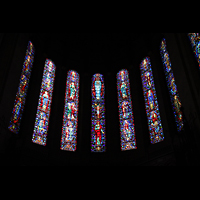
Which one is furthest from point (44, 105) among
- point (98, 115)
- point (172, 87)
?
point (172, 87)

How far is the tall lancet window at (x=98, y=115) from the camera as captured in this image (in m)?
11.3

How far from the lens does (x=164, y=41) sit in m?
11.7

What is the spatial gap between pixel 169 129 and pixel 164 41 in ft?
14.7

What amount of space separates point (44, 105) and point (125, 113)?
3880mm

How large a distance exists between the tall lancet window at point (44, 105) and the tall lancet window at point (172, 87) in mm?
5533

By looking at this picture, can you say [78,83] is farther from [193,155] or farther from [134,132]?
[193,155]

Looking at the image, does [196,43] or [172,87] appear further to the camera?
[172,87]

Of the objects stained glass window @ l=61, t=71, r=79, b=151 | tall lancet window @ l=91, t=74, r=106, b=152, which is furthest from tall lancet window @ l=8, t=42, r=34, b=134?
tall lancet window @ l=91, t=74, r=106, b=152

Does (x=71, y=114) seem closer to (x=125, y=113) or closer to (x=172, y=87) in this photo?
(x=125, y=113)

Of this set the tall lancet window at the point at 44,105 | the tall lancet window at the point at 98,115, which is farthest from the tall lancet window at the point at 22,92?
the tall lancet window at the point at 98,115

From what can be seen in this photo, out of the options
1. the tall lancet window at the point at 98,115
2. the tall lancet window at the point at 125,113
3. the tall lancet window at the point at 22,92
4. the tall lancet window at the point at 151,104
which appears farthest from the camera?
the tall lancet window at the point at 98,115

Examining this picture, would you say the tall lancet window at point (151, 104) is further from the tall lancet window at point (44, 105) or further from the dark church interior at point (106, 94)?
the tall lancet window at point (44, 105)

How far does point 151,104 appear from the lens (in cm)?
1123

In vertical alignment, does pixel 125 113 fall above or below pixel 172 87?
below
